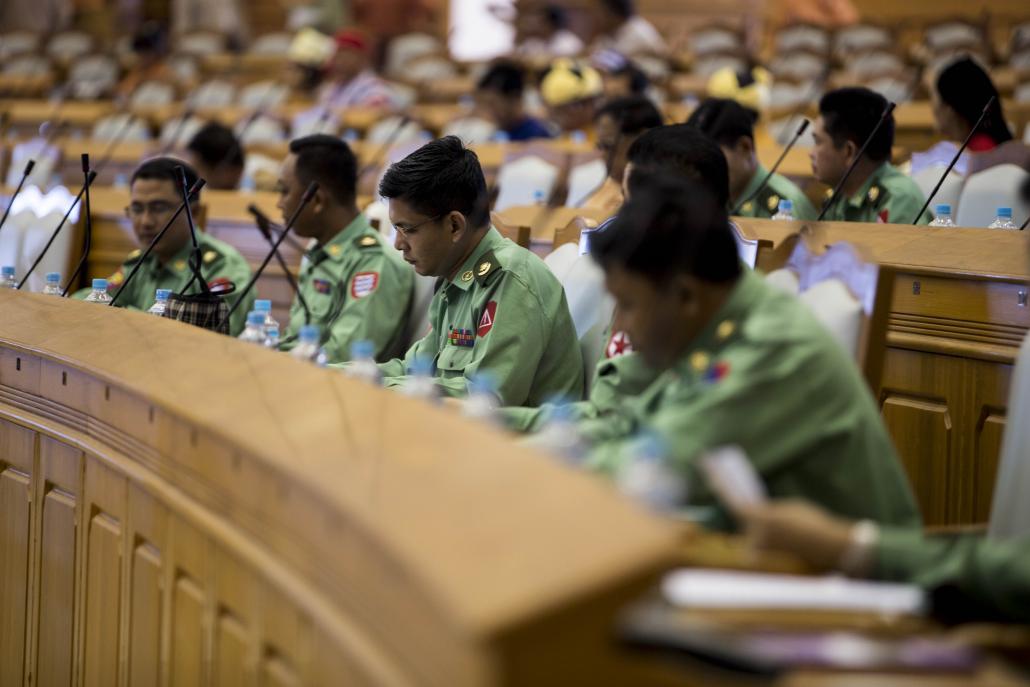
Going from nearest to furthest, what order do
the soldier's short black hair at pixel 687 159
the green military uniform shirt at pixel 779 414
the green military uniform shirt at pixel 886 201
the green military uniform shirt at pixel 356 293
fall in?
the green military uniform shirt at pixel 779 414, the soldier's short black hair at pixel 687 159, the green military uniform shirt at pixel 356 293, the green military uniform shirt at pixel 886 201

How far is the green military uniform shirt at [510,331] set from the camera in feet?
8.02

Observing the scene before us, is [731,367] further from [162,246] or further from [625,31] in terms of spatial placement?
[625,31]

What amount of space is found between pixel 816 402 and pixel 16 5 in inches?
417

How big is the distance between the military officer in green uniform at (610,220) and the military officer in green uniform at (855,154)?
118 centimetres

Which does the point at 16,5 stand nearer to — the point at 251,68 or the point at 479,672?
the point at 251,68

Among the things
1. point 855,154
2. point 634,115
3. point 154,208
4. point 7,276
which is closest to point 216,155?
point 154,208

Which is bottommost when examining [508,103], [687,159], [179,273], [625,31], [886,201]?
[179,273]

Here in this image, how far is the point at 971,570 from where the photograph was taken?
134cm

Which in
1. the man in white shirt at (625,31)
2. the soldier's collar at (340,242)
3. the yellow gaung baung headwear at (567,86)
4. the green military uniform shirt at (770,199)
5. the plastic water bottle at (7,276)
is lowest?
the plastic water bottle at (7,276)

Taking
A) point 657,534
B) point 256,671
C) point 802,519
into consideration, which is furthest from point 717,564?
point 256,671

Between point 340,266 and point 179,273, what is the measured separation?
1.95 feet

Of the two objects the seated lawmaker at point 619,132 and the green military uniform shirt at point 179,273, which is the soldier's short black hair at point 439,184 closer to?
the green military uniform shirt at point 179,273

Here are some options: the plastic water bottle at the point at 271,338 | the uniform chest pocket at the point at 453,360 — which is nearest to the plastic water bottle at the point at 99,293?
the plastic water bottle at the point at 271,338

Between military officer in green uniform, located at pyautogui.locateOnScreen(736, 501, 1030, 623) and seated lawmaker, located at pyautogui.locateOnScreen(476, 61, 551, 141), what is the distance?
15.7ft
